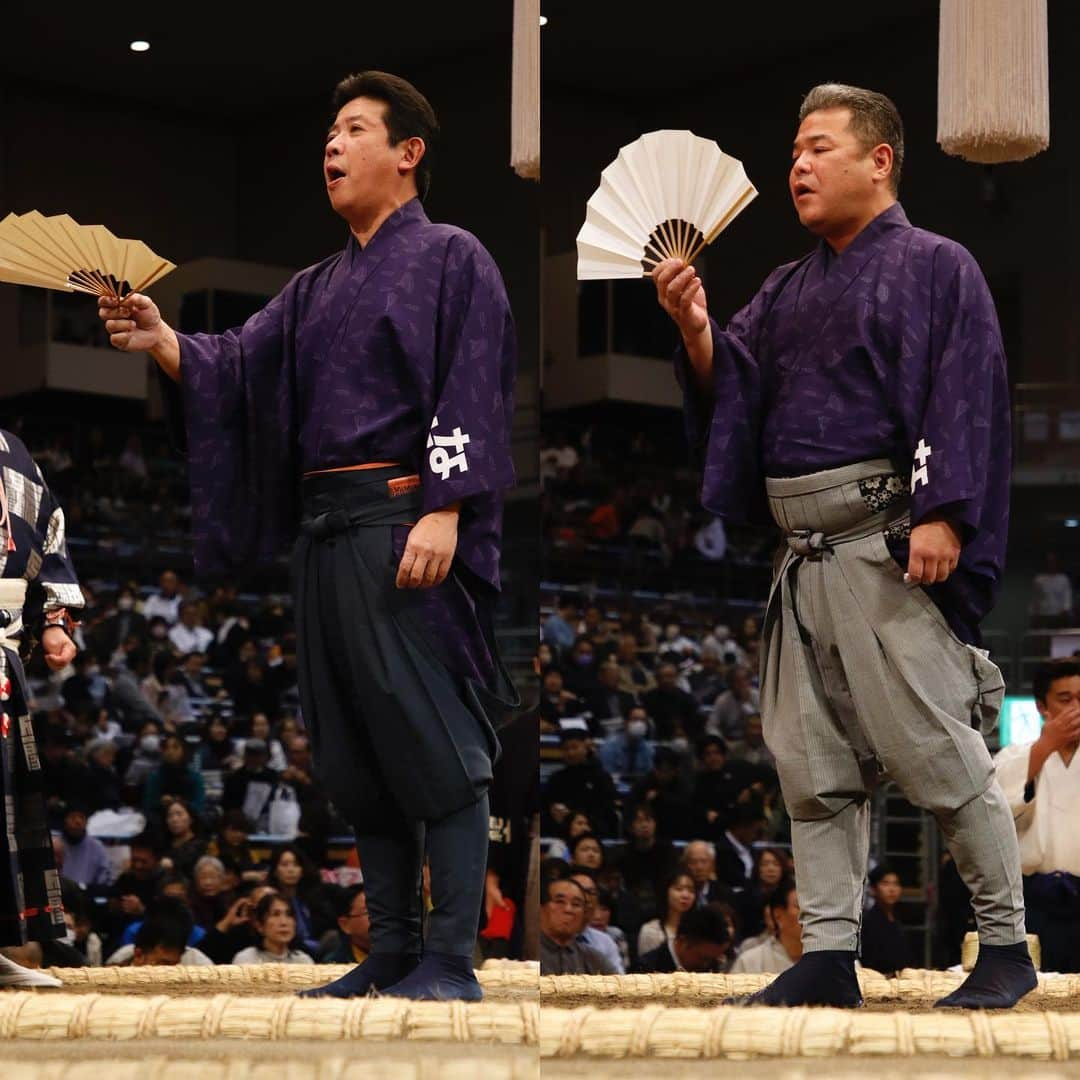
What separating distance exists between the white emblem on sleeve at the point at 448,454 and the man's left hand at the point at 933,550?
0.57m

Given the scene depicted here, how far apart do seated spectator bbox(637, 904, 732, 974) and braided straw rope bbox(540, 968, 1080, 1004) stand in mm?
2374

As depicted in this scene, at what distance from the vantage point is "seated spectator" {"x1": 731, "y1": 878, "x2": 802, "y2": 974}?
504 centimetres

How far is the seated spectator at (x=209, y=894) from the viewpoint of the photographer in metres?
5.77

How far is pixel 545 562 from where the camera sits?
8016 mm

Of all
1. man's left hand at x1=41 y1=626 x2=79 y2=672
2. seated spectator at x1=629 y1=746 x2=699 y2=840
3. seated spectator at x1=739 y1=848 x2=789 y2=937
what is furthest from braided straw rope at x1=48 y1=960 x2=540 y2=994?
seated spectator at x1=629 y1=746 x2=699 y2=840

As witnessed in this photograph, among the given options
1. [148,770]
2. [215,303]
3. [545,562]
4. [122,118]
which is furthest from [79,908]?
[545,562]

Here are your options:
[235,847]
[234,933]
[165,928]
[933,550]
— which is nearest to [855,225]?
[933,550]

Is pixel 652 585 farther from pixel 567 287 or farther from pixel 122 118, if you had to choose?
pixel 122 118

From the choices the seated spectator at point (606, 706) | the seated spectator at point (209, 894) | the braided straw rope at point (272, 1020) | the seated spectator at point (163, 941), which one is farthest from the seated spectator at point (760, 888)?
the braided straw rope at point (272, 1020)

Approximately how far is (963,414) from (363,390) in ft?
2.52

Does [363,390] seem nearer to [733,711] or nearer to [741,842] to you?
[741,842]

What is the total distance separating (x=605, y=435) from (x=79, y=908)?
144 inches

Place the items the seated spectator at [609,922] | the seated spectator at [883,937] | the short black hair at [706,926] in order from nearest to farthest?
the seated spectator at [883,937]
the short black hair at [706,926]
the seated spectator at [609,922]

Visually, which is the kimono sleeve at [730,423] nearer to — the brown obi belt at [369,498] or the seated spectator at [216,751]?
the brown obi belt at [369,498]
